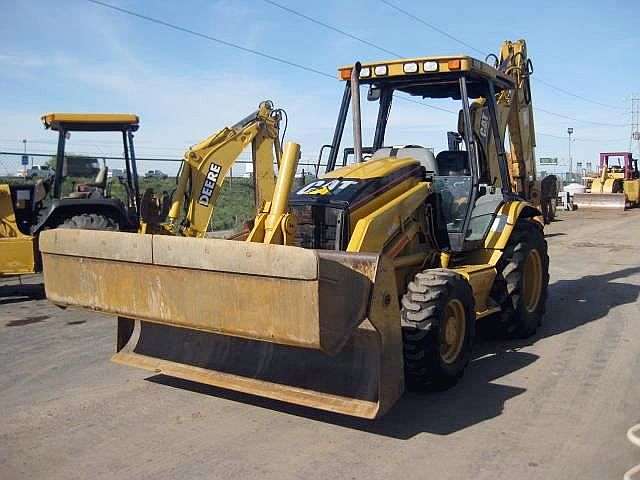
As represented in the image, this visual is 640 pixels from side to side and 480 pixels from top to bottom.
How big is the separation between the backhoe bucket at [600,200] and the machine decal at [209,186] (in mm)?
23969

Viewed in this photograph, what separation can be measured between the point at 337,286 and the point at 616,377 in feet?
9.28

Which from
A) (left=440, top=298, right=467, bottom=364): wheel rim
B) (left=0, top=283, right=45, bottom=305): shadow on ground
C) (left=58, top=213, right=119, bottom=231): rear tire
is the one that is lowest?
(left=0, top=283, right=45, bottom=305): shadow on ground

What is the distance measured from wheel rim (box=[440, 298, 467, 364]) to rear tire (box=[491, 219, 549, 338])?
1240mm

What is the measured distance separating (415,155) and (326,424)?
281 centimetres

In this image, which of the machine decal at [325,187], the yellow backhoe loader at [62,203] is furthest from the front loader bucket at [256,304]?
the yellow backhoe loader at [62,203]

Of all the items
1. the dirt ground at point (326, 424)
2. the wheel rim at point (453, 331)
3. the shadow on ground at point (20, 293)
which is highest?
the wheel rim at point (453, 331)

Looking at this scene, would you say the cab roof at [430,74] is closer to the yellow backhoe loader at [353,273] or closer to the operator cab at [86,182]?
the yellow backhoe loader at [353,273]

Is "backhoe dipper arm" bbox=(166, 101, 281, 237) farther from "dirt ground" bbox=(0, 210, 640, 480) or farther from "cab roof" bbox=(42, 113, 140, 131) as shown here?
"dirt ground" bbox=(0, 210, 640, 480)

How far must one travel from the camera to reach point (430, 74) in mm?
6273

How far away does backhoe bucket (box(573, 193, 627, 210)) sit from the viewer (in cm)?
2916

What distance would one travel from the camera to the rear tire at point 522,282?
6309mm

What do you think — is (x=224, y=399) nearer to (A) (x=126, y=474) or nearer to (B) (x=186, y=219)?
(A) (x=126, y=474)

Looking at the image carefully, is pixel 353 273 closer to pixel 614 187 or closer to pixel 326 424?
pixel 326 424

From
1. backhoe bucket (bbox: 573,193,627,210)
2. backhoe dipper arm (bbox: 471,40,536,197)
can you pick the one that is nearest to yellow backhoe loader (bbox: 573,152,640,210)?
backhoe bucket (bbox: 573,193,627,210)
